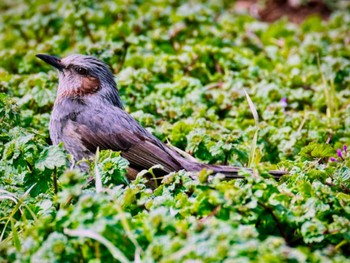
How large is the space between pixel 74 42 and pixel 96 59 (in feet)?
6.50

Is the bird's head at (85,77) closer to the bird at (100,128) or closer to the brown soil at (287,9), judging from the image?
the bird at (100,128)

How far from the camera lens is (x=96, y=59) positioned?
6227mm

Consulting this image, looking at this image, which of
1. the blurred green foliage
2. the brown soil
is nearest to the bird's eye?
the blurred green foliage

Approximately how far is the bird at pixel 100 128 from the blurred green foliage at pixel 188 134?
0.84 feet

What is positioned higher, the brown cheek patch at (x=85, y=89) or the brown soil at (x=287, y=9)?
the brown cheek patch at (x=85, y=89)

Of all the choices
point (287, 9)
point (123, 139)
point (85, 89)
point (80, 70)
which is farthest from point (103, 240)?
point (287, 9)

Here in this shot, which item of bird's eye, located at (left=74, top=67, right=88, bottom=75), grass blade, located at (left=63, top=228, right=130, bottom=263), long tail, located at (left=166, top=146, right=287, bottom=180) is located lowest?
long tail, located at (left=166, top=146, right=287, bottom=180)

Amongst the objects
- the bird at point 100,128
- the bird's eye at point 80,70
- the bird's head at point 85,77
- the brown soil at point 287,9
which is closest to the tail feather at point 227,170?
the bird at point 100,128

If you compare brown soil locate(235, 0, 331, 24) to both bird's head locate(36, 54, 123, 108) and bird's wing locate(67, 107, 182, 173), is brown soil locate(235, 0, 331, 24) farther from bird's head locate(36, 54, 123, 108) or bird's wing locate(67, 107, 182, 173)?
bird's wing locate(67, 107, 182, 173)

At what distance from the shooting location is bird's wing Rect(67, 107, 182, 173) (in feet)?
17.6

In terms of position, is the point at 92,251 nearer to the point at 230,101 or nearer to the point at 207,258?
the point at 207,258

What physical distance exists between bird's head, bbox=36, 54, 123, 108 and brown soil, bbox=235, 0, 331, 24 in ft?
14.9

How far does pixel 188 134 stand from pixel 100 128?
0.85 meters

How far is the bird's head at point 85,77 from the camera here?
6.06 meters
